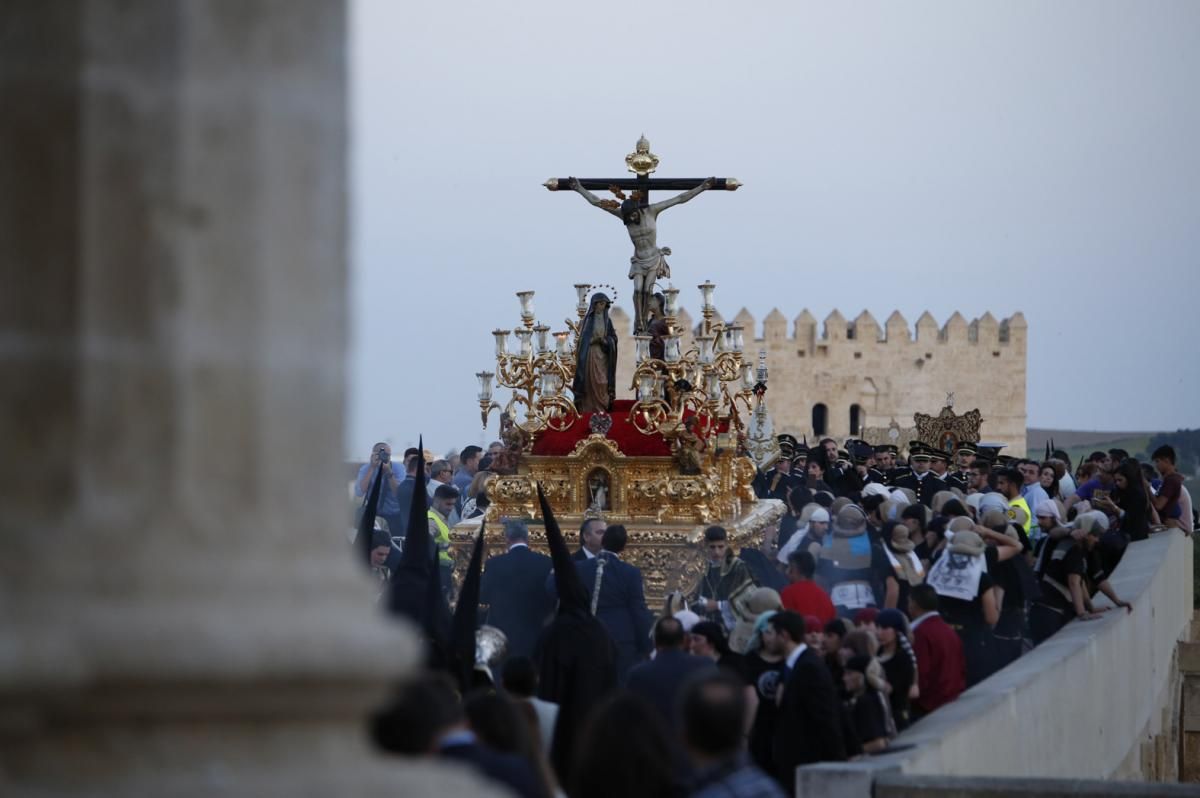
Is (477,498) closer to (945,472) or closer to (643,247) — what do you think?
(643,247)

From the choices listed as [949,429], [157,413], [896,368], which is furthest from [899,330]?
[157,413]

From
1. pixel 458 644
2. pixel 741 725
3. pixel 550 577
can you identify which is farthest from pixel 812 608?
pixel 741 725

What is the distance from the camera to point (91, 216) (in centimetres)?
243

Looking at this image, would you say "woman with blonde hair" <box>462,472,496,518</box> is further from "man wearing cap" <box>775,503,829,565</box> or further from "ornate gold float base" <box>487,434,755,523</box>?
"man wearing cap" <box>775,503,829,565</box>

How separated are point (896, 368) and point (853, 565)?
61.4 meters

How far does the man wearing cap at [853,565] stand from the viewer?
11.8 meters

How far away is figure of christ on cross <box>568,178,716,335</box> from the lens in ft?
58.3

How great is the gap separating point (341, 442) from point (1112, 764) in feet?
35.4

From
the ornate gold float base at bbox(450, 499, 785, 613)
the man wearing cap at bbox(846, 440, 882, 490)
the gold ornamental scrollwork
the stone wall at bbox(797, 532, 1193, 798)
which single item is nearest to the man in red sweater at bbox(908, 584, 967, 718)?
the stone wall at bbox(797, 532, 1193, 798)

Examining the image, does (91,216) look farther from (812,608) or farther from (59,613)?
(812,608)

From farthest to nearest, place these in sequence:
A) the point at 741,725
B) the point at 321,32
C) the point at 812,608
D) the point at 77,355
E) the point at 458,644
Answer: the point at 812,608
the point at 458,644
the point at 741,725
the point at 321,32
the point at 77,355

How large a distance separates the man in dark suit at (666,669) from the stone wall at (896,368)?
63728 millimetres

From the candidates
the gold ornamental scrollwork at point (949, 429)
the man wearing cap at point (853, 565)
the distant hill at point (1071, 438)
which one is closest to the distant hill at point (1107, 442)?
the distant hill at point (1071, 438)

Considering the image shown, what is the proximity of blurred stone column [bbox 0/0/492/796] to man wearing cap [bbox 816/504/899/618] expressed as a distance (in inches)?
373
